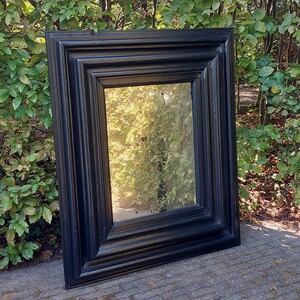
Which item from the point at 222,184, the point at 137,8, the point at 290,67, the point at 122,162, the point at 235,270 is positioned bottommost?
the point at 235,270

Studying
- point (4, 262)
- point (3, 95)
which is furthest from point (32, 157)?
point (4, 262)

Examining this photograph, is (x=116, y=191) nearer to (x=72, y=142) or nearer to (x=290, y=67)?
(x=72, y=142)

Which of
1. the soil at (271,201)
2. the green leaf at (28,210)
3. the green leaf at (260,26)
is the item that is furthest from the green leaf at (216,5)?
the green leaf at (28,210)

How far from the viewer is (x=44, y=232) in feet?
13.1

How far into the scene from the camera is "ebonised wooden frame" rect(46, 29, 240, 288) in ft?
10.2

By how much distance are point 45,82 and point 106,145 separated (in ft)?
2.29

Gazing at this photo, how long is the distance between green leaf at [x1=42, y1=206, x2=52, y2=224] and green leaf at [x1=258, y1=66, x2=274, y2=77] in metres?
2.16

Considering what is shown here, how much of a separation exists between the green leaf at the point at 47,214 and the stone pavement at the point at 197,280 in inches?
17.3

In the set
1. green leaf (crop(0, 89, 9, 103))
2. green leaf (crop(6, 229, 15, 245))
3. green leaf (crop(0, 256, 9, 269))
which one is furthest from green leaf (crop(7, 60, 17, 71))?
green leaf (crop(0, 256, 9, 269))

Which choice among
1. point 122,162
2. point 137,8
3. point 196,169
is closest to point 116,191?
point 122,162

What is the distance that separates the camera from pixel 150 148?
3.61 m

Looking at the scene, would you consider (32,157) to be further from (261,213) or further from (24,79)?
(261,213)

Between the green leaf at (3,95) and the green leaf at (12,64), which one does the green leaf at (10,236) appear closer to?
the green leaf at (3,95)

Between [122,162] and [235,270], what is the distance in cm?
121
